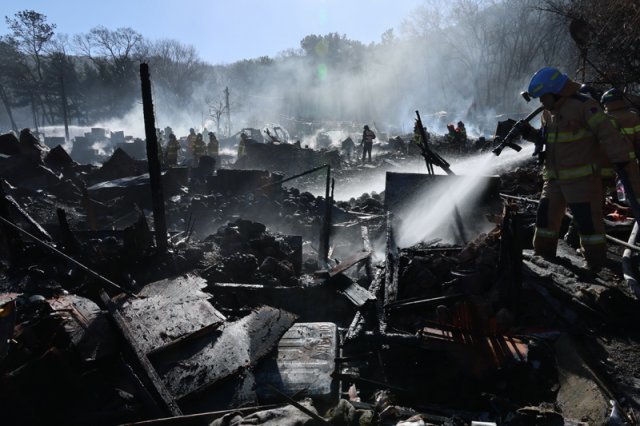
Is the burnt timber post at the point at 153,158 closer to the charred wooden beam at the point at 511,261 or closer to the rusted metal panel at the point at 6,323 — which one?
the rusted metal panel at the point at 6,323

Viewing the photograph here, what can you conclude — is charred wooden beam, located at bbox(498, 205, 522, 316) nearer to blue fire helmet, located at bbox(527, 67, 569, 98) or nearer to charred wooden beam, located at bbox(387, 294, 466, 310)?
charred wooden beam, located at bbox(387, 294, 466, 310)

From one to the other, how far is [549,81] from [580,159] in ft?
2.86

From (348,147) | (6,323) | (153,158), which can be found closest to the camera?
(6,323)

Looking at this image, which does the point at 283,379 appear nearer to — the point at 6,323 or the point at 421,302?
the point at 421,302

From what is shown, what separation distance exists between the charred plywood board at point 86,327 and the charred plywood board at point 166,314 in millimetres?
221

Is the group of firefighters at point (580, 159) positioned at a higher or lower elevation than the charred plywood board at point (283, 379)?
higher

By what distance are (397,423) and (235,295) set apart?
2982mm

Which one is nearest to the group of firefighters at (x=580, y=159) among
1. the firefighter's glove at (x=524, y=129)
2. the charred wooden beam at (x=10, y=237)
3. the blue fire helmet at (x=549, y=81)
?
the blue fire helmet at (x=549, y=81)

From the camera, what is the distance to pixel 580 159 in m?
4.14

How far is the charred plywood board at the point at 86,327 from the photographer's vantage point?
131 inches

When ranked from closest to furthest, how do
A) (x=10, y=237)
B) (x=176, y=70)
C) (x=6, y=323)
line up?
(x=6, y=323) → (x=10, y=237) → (x=176, y=70)

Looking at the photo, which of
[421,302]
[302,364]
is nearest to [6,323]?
[302,364]

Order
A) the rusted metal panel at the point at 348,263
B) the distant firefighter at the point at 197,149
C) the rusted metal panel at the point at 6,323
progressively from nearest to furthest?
the rusted metal panel at the point at 6,323, the rusted metal panel at the point at 348,263, the distant firefighter at the point at 197,149

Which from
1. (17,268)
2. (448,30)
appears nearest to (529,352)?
(17,268)
